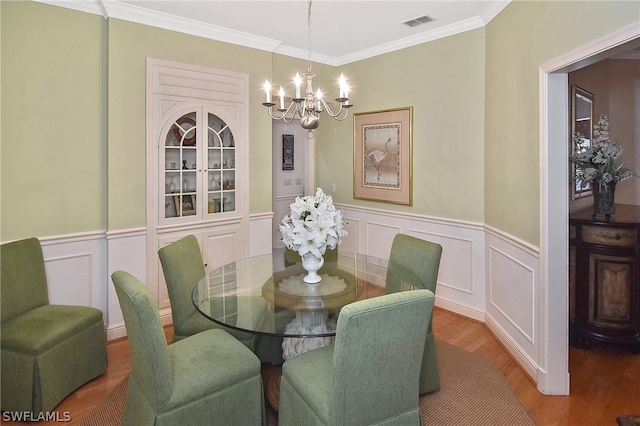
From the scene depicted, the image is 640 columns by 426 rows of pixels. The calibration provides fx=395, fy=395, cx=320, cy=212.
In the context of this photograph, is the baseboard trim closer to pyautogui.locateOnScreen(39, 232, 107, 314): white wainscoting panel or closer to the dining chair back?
the dining chair back

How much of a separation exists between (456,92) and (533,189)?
1.45 metres

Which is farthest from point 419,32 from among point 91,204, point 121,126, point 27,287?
point 27,287

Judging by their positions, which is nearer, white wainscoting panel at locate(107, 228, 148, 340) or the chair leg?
the chair leg

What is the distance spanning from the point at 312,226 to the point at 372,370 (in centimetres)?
94

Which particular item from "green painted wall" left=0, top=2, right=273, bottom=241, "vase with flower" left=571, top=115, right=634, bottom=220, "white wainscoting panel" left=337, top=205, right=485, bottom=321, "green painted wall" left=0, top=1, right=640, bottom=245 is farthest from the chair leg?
"green painted wall" left=0, top=2, right=273, bottom=241

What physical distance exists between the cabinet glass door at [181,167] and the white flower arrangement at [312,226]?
1.71 m

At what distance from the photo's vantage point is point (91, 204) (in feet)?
10.8

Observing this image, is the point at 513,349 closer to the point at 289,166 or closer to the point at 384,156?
the point at 384,156

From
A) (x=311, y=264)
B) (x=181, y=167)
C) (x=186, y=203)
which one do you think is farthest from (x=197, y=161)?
(x=311, y=264)

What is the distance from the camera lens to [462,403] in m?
2.48

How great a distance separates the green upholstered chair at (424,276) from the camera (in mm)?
2477

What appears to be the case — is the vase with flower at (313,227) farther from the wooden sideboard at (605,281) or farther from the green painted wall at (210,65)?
the wooden sideboard at (605,281)

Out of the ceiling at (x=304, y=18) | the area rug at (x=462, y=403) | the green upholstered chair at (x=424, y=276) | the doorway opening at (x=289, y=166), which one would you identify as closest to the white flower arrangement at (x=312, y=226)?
the green upholstered chair at (x=424, y=276)

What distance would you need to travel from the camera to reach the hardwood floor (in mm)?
2371
